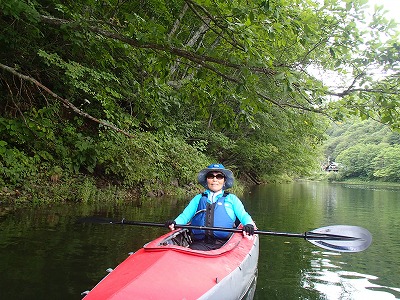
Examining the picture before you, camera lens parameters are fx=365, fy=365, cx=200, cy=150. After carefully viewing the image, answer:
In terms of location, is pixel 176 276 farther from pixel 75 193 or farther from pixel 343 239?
pixel 75 193

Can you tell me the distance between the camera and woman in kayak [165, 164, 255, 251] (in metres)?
4.62

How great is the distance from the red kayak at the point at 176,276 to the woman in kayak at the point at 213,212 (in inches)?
24.4

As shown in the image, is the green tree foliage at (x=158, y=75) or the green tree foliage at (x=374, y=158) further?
the green tree foliage at (x=374, y=158)

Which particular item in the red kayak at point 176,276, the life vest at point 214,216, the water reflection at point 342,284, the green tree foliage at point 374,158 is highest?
the green tree foliage at point 374,158

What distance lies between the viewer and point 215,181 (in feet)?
15.3

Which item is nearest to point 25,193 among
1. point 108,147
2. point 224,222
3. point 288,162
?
point 108,147

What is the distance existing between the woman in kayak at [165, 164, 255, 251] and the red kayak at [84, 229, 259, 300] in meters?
0.62

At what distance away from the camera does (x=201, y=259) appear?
3385mm

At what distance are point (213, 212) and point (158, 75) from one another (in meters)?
7.73

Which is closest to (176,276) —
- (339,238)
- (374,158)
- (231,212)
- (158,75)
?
(231,212)

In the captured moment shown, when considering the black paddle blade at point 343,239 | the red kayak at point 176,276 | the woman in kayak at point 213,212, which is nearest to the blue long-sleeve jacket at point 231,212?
the woman in kayak at point 213,212

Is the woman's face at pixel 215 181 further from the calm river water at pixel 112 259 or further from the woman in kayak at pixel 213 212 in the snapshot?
the calm river water at pixel 112 259

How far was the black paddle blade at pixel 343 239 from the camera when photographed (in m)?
4.21

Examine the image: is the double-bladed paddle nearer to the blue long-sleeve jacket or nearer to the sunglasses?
the blue long-sleeve jacket
